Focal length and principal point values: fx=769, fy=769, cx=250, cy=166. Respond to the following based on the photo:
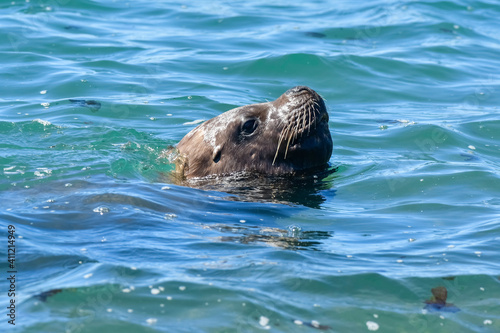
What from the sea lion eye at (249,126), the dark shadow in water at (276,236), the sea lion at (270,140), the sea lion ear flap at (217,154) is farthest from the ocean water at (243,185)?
the sea lion eye at (249,126)

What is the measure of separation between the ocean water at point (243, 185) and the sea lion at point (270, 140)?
0.96 ft

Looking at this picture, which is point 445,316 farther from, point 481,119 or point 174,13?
point 174,13

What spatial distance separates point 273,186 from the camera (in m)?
7.65

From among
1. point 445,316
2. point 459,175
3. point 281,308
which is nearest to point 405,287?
point 445,316

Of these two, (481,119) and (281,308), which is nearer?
(281,308)

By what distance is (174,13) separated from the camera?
1788cm

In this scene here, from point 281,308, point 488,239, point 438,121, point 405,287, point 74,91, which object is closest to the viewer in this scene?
point 281,308

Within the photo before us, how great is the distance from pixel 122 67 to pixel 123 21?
386cm

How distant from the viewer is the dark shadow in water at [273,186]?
7.41m

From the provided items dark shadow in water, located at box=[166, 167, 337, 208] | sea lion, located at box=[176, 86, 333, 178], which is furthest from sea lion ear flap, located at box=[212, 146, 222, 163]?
dark shadow in water, located at box=[166, 167, 337, 208]

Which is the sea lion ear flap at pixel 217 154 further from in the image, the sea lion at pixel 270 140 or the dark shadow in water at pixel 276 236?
the dark shadow in water at pixel 276 236

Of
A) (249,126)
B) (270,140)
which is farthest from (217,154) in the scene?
(270,140)

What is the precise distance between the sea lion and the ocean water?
29 centimetres

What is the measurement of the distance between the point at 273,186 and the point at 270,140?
49 cm
